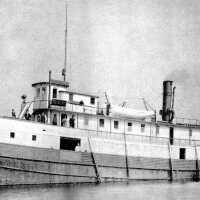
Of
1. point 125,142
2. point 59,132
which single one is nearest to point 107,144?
point 125,142

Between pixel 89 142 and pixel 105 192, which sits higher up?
pixel 89 142

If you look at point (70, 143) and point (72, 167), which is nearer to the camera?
point (72, 167)

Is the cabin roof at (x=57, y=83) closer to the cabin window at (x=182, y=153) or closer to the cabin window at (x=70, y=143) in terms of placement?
the cabin window at (x=70, y=143)

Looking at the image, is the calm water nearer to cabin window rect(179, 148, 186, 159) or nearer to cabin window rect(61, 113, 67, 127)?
cabin window rect(179, 148, 186, 159)

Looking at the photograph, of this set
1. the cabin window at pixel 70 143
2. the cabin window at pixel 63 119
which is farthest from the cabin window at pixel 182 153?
the cabin window at pixel 63 119

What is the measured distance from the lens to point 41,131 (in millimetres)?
30016

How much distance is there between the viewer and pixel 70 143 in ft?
107

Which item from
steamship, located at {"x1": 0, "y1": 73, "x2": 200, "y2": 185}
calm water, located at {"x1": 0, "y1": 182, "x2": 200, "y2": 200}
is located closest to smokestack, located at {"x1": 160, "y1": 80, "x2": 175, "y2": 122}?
steamship, located at {"x1": 0, "y1": 73, "x2": 200, "y2": 185}

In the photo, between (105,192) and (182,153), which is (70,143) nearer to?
(105,192)

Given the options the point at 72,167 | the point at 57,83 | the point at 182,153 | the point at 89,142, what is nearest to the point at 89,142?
the point at 89,142

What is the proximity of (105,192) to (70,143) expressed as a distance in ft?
19.2

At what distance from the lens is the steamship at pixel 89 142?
29.2m

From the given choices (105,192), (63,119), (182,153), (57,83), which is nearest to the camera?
(105,192)

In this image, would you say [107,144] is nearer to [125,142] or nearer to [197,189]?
[125,142]
